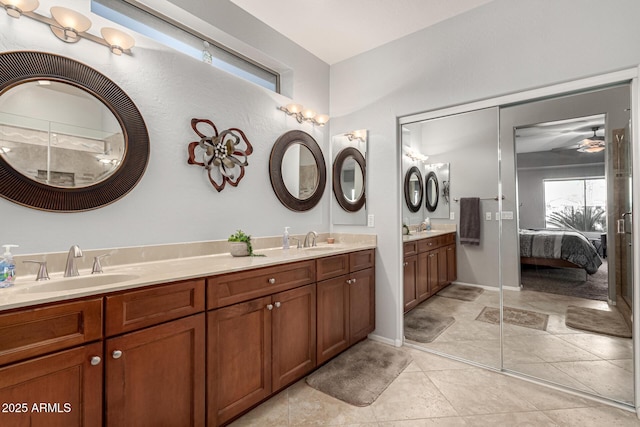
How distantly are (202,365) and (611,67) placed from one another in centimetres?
297

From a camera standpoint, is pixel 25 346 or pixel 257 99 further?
pixel 257 99

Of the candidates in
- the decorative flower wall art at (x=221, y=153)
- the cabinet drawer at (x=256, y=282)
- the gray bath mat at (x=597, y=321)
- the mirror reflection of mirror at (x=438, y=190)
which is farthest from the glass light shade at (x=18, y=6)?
the gray bath mat at (x=597, y=321)

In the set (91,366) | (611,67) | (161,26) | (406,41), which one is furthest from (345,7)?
(91,366)

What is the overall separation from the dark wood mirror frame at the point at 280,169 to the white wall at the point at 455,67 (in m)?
0.40

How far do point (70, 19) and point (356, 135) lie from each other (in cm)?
225

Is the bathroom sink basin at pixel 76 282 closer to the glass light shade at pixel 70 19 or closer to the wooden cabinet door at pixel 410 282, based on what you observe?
the glass light shade at pixel 70 19

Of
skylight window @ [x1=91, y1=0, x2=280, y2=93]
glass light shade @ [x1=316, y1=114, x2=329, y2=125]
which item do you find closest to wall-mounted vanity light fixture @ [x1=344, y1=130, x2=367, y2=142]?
glass light shade @ [x1=316, y1=114, x2=329, y2=125]

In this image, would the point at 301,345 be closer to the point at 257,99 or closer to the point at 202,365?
the point at 202,365

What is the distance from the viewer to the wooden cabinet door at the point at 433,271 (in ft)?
9.19

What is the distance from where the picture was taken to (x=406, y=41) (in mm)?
2752

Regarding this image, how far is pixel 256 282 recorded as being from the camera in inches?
69.5

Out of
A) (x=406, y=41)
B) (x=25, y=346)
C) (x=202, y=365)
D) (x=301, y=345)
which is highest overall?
(x=406, y=41)

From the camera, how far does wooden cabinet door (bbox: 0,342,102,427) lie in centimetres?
100

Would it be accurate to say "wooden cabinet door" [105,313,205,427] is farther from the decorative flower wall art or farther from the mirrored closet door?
the mirrored closet door
